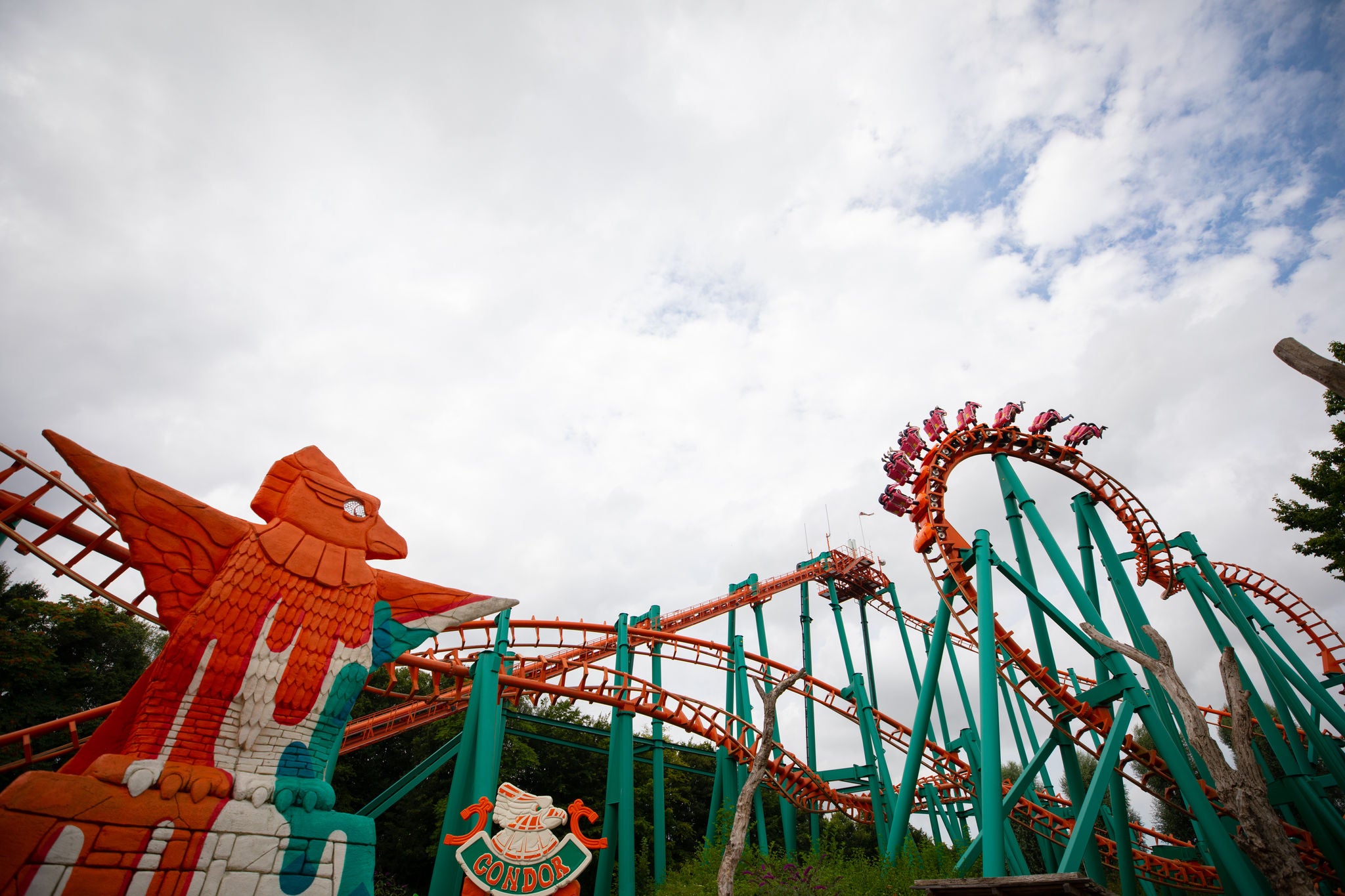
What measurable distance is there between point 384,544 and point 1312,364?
7.21 m

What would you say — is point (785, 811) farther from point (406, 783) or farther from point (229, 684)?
point (229, 684)

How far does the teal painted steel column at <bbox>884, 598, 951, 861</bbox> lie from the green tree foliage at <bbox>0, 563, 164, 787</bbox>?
53.3 feet

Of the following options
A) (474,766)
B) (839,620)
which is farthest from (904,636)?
(474,766)

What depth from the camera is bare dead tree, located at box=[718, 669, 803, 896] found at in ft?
18.4

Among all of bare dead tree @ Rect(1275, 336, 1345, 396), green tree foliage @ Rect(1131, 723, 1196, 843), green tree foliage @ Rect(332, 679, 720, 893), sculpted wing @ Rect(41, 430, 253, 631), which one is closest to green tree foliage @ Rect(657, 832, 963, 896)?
sculpted wing @ Rect(41, 430, 253, 631)

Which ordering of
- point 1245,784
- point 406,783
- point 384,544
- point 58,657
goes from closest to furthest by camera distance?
point 1245,784
point 384,544
point 406,783
point 58,657

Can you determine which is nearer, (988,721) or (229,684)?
(229,684)

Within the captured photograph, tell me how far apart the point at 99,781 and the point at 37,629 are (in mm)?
16100

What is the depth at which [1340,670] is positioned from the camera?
12609mm

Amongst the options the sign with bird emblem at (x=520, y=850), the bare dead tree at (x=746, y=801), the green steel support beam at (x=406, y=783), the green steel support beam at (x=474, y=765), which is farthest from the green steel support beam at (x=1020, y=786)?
the green steel support beam at (x=406, y=783)

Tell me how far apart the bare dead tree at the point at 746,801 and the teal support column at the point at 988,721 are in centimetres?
223

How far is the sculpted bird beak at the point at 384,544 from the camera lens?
23.0ft

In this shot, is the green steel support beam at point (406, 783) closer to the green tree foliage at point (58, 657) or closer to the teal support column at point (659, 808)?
the teal support column at point (659, 808)

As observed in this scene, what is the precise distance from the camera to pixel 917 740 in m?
8.44
